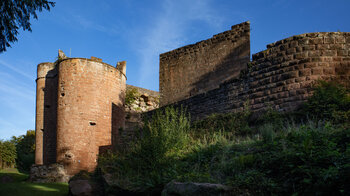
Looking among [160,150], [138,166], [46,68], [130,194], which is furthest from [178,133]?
[46,68]

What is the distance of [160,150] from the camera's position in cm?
770

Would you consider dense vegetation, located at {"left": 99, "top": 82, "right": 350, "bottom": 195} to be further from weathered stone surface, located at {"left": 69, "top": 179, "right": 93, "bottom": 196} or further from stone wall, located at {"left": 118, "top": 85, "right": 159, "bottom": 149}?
stone wall, located at {"left": 118, "top": 85, "right": 159, "bottom": 149}

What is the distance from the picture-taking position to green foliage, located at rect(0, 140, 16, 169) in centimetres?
1997

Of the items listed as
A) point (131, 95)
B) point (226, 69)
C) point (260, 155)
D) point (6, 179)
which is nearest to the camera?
point (260, 155)

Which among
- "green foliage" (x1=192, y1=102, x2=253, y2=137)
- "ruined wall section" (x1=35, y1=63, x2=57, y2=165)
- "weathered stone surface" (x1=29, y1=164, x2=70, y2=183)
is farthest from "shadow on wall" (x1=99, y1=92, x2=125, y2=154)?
"green foliage" (x1=192, y1=102, x2=253, y2=137)

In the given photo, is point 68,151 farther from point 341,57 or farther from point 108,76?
point 341,57

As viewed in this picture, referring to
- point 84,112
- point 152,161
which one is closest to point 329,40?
point 152,161

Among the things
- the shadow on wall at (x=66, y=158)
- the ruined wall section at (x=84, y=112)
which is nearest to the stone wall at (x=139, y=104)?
the ruined wall section at (x=84, y=112)

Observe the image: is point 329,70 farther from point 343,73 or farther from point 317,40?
point 317,40

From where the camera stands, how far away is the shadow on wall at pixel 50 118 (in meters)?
13.4

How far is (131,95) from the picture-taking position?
57.4 feet

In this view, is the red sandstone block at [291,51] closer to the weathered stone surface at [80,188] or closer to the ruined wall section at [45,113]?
the weathered stone surface at [80,188]

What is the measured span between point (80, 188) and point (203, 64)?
32.6 ft

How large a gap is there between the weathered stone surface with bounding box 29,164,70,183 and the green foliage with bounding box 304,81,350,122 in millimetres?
8517
